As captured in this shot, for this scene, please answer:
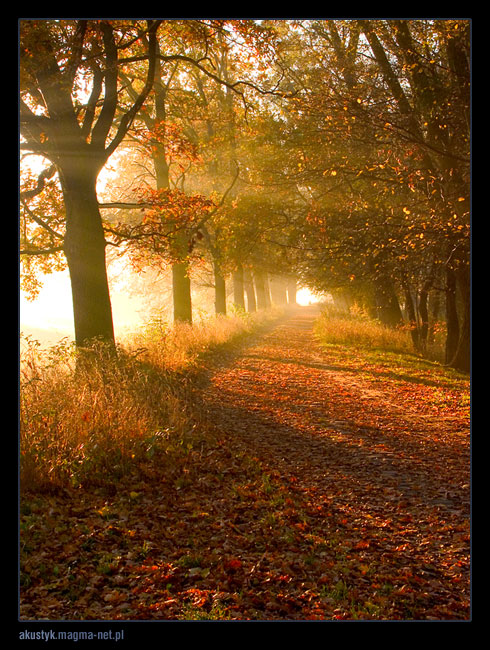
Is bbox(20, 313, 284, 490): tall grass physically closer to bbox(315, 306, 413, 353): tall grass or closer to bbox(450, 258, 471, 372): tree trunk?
bbox(450, 258, 471, 372): tree trunk

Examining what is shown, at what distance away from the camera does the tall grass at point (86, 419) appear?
544 cm

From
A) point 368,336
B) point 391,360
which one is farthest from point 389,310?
point 391,360

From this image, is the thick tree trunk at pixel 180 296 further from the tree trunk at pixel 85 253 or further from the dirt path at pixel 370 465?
the tree trunk at pixel 85 253

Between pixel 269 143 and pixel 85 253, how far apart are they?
689cm

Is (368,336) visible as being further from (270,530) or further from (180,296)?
(270,530)

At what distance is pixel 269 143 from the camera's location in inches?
546

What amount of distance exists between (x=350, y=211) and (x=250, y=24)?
6100 millimetres

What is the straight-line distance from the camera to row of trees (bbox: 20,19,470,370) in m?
9.36

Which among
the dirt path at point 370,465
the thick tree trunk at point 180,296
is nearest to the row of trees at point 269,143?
the thick tree trunk at point 180,296

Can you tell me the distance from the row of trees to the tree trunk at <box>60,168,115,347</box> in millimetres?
30

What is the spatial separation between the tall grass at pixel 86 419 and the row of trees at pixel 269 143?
1.50 meters

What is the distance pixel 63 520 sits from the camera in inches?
183
